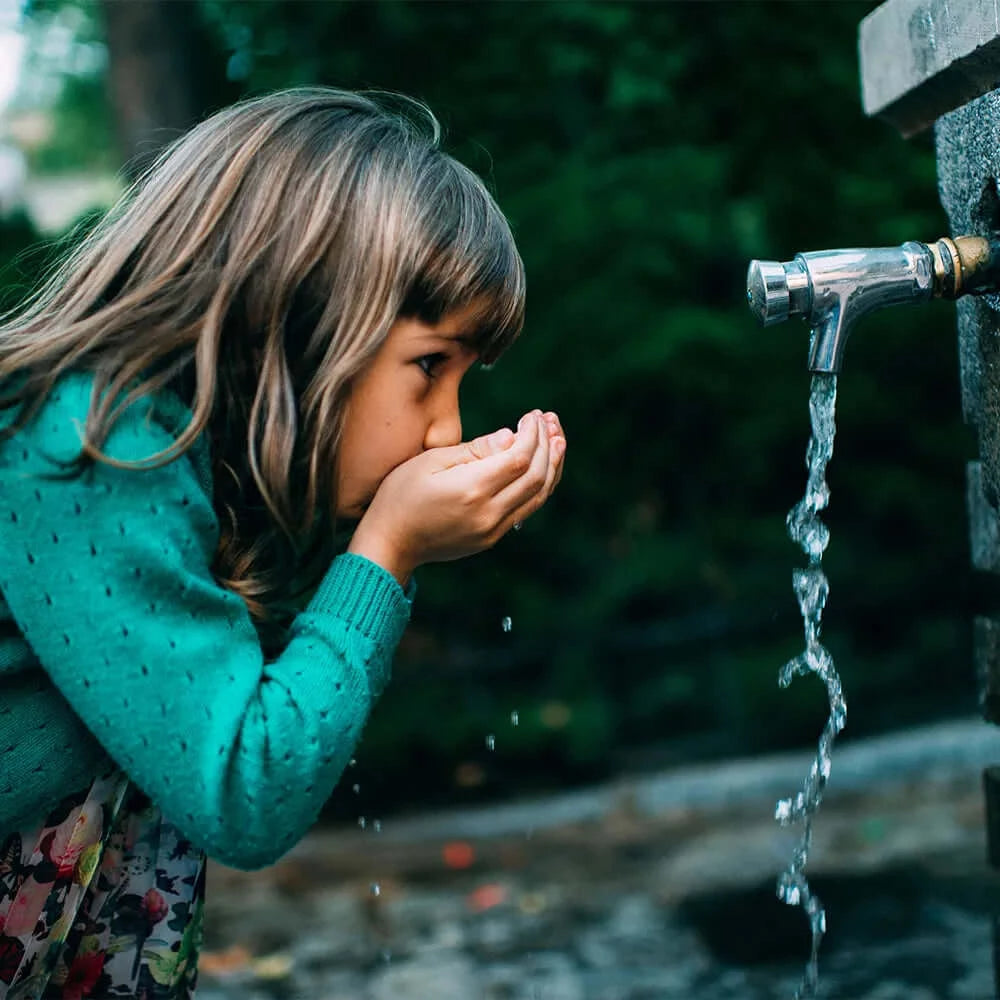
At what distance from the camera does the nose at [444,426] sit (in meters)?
1.43

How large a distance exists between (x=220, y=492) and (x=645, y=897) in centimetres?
209

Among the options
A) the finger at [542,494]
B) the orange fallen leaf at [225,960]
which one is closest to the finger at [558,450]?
the finger at [542,494]

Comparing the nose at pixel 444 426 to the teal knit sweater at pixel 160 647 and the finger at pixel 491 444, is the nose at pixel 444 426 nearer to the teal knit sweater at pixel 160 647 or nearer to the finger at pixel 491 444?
the finger at pixel 491 444

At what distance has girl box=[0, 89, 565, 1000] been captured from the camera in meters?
1.15

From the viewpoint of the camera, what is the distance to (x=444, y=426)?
1440mm

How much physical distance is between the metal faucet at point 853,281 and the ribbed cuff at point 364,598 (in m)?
0.50

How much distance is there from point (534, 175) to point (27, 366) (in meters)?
2.77

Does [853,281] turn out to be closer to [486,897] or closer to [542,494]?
[542,494]

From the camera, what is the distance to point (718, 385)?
392cm

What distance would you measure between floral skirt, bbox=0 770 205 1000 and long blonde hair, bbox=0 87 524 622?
0.94ft

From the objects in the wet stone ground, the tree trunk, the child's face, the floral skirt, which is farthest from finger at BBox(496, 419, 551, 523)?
the tree trunk

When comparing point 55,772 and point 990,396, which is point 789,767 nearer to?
point 990,396

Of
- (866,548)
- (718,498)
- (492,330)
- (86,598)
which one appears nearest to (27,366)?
(86,598)

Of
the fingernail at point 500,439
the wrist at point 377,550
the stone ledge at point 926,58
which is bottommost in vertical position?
the wrist at point 377,550
